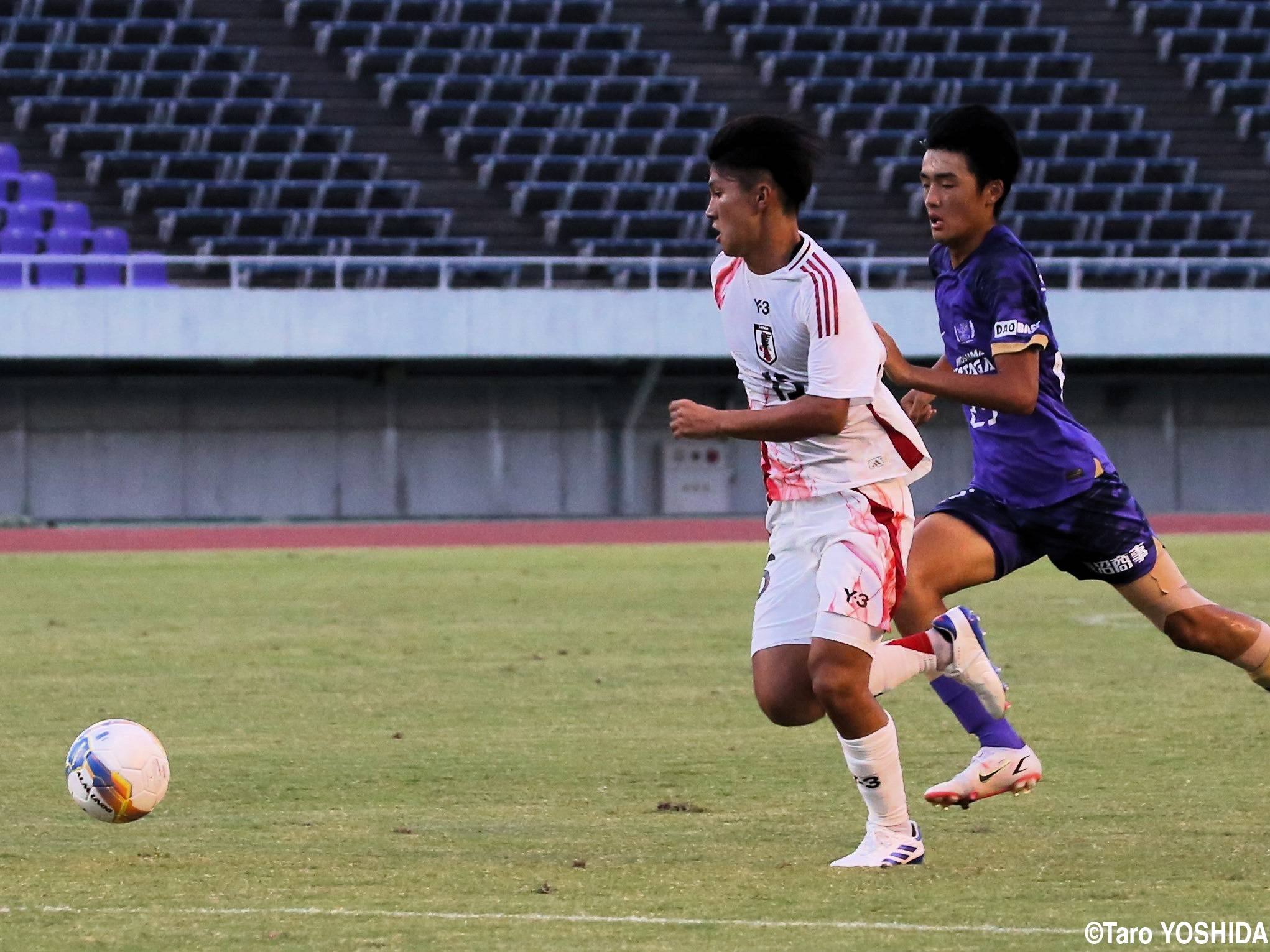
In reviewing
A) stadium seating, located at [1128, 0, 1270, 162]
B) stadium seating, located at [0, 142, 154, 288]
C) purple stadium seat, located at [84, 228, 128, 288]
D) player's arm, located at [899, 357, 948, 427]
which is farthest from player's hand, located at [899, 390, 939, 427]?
stadium seating, located at [1128, 0, 1270, 162]

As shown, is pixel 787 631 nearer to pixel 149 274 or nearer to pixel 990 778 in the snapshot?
pixel 990 778

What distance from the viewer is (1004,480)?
6.51 meters

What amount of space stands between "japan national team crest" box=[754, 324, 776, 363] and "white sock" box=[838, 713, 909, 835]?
1.12 m

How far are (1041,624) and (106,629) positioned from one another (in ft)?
22.0

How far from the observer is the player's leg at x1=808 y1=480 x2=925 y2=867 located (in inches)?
221

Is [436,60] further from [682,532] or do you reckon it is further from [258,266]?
[682,532]

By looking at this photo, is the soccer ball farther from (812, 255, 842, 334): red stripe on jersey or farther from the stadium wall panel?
the stadium wall panel

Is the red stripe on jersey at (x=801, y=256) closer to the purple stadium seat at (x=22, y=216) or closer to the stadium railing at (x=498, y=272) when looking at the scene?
the stadium railing at (x=498, y=272)

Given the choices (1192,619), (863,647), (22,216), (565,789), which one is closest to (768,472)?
(863,647)

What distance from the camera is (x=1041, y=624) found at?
45.9 ft

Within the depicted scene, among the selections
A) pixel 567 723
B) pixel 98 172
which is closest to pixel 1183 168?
pixel 98 172

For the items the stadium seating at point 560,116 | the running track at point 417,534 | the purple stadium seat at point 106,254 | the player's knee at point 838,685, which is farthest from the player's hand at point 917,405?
the stadium seating at point 560,116

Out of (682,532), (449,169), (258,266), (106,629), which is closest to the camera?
(106,629)

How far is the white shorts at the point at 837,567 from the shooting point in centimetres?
563
